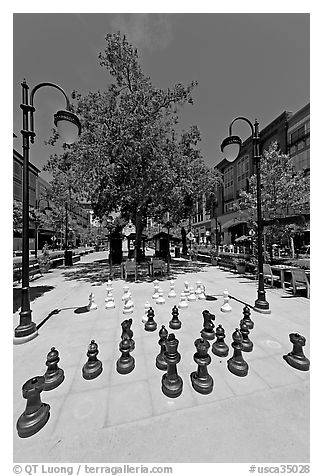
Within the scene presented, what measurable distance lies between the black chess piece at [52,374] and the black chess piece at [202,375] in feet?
6.31

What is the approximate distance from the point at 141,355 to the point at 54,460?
6.04 ft

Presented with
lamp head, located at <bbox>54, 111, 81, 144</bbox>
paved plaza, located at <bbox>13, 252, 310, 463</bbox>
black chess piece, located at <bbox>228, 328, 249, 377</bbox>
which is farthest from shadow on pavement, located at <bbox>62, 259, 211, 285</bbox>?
black chess piece, located at <bbox>228, 328, 249, 377</bbox>

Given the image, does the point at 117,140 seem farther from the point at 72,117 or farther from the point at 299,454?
the point at 299,454

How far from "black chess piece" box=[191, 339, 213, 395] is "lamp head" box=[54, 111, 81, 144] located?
16.6 feet

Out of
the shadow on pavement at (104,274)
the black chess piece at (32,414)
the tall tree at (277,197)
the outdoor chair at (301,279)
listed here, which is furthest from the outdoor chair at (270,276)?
the black chess piece at (32,414)

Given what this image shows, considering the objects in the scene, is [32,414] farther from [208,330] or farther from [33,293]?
[33,293]

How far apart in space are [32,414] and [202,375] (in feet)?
6.91

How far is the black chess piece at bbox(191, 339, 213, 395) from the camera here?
2.78 m

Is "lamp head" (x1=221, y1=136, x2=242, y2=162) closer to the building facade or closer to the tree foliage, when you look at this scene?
the tree foliage

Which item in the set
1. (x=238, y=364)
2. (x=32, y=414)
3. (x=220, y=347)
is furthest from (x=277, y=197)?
(x=32, y=414)

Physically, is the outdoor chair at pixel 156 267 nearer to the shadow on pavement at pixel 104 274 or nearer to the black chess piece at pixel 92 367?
the shadow on pavement at pixel 104 274

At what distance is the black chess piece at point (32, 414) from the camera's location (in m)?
2.24

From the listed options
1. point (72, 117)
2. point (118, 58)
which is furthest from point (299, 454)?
point (118, 58)

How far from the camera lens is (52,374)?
118 inches
